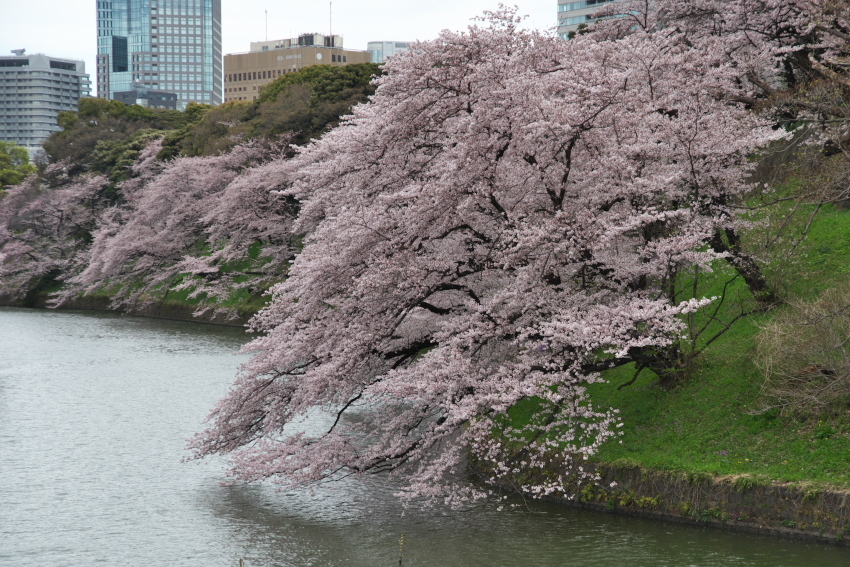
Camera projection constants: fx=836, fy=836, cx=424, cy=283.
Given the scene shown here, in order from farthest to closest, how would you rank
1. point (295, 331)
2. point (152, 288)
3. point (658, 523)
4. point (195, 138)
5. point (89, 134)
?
point (89, 134) < point (195, 138) < point (152, 288) < point (295, 331) < point (658, 523)

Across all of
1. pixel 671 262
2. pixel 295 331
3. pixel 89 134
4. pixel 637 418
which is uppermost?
pixel 89 134

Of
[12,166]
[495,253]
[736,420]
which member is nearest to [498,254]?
[495,253]

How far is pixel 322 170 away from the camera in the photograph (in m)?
18.3

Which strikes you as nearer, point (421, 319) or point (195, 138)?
point (421, 319)

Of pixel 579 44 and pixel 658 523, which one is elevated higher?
pixel 579 44

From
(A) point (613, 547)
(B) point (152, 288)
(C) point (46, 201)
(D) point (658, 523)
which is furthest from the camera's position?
(C) point (46, 201)

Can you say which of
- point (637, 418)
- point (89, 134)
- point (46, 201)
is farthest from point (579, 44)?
point (89, 134)

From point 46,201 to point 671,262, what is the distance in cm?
5966

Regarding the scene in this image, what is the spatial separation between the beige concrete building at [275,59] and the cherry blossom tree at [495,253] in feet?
483

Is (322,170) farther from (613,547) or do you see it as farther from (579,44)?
(613,547)

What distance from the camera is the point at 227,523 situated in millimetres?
15359

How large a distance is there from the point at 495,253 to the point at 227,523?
7022 millimetres

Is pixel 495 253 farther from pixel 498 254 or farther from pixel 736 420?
→ pixel 736 420

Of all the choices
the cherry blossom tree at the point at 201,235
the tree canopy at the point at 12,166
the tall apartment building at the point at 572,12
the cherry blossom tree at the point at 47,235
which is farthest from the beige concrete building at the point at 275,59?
the cherry blossom tree at the point at 201,235
